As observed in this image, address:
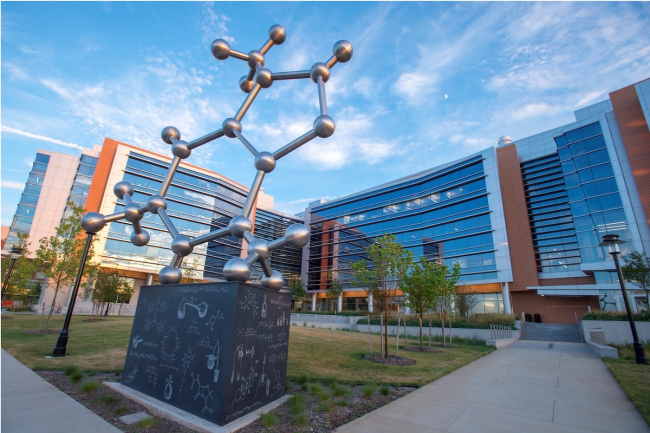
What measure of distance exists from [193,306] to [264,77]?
527 cm

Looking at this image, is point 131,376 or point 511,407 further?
point 131,376

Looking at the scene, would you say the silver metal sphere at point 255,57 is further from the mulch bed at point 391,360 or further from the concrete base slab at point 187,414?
the mulch bed at point 391,360

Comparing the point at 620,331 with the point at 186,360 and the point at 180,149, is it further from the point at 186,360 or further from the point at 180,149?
the point at 180,149

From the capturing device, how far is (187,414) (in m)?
4.64

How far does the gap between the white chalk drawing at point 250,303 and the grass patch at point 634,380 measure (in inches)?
256

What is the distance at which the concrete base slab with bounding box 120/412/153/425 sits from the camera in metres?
4.43

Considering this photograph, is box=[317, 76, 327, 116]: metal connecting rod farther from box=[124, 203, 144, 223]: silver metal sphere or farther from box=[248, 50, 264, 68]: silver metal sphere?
box=[124, 203, 144, 223]: silver metal sphere

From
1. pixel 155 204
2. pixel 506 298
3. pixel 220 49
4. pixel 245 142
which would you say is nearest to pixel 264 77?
pixel 220 49

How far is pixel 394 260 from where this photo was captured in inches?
A: 448

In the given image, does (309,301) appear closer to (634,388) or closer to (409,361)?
(409,361)

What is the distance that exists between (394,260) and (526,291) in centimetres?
3606

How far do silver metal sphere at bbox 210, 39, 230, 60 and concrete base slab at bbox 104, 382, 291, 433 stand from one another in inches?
291

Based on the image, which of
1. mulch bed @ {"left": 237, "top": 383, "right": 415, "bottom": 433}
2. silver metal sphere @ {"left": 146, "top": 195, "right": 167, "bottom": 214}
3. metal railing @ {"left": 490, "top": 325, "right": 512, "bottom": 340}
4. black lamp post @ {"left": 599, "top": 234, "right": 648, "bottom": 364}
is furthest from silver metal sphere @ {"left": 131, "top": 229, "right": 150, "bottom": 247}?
metal railing @ {"left": 490, "top": 325, "right": 512, "bottom": 340}

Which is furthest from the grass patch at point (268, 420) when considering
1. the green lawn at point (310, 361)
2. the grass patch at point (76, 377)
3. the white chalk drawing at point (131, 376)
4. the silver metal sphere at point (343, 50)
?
the silver metal sphere at point (343, 50)
